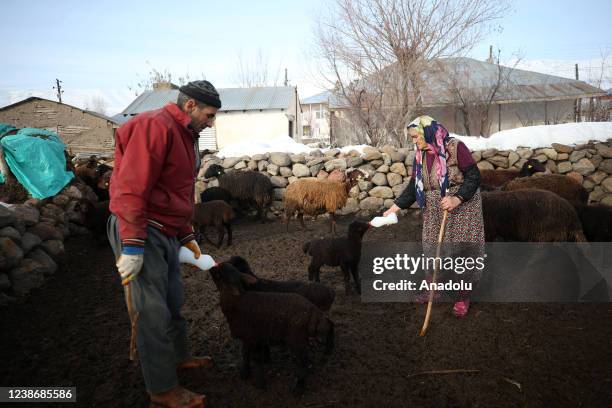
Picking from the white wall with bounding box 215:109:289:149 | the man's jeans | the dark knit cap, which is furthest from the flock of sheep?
the white wall with bounding box 215:109:289:149

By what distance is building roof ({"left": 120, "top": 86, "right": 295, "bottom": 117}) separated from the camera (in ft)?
79.1

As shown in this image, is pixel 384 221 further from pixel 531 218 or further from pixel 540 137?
pixel 540 137

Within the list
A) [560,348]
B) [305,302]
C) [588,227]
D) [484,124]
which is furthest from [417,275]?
[484,124]

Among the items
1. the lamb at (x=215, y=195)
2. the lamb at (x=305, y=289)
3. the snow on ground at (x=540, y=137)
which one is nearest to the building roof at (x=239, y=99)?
the snow on ground at (x=540, y=137)

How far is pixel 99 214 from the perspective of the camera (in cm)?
732

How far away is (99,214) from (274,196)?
428cm

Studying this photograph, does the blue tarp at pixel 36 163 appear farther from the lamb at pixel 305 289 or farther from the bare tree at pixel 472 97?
the bare tree at pixel 472 97

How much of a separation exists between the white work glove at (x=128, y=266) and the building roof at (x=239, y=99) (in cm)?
2260

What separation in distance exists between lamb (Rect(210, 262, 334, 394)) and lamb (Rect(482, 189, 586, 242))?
3.37 m

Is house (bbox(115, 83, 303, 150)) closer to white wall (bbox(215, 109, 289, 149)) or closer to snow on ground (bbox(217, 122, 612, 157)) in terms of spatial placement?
white wall (bbox(215, 109, 289, 149))

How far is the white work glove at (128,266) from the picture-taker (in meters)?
2.21

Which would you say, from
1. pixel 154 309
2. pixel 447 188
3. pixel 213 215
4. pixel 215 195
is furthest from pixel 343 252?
pixel 215 195

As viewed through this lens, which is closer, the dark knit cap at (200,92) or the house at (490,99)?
the dark knit cap at (200,92)

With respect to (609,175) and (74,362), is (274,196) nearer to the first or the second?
(74,362)
